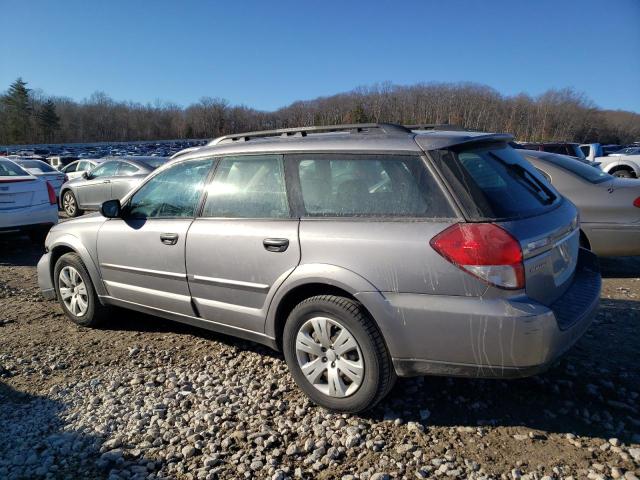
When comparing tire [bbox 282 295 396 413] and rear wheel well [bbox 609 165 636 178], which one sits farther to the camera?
rear wheel well [bbox 609 165 636 178]

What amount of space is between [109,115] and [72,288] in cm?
13975

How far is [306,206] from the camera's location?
10.7 feet

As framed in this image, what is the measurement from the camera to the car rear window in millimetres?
2721

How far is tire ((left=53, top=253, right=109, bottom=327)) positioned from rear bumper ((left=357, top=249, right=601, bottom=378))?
3058mm

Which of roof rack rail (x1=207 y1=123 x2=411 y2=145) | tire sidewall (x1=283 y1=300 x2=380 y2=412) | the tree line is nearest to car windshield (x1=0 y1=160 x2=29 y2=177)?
roof rack rail (x1=207 y1=123 x2=411 y2=145)

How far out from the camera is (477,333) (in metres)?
2.61

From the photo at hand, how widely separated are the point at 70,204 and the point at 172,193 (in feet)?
35.3

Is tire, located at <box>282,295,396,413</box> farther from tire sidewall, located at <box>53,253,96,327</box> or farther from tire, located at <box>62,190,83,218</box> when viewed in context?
tire, located at <box>62,190,83,218</box>

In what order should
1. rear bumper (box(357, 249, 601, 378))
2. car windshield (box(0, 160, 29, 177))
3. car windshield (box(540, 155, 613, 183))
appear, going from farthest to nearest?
1. car windshield (box(0, 160, 29, 177))
2. car windshield (box(540, 155, 613, 183))
3. rear bumper (box(357, 249, 601, 378))

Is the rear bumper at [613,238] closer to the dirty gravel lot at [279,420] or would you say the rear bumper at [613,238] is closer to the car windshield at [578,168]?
the car windshield at [578,168]

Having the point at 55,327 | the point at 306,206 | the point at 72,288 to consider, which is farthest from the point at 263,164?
the point at 55,327

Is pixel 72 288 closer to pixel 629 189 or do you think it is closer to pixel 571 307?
pixel 571 307

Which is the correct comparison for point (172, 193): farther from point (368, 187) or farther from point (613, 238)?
point (613, 238)

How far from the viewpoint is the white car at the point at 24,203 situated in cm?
802
